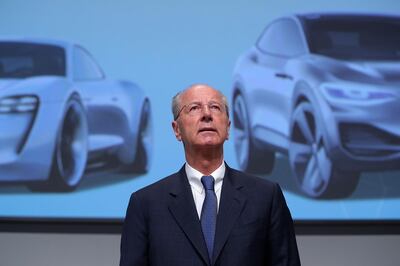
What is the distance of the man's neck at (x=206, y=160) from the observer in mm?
1502

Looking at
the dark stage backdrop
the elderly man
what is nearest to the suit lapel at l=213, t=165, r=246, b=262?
the elderly man

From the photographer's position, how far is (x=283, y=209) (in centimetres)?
152

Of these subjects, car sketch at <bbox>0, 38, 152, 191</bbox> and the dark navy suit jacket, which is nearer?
the dark navy suit jacket

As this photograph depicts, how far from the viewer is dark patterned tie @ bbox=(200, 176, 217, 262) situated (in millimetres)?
1432

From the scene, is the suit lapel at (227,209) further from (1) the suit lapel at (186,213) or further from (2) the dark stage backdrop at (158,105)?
(2) the dark stage backdrop at (158,105)

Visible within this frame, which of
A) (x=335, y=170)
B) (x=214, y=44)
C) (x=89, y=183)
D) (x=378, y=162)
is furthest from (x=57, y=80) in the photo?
(x=378, y=162)

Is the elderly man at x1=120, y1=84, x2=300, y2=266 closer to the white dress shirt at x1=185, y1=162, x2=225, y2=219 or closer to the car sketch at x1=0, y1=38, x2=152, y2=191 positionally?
the white dress shirt at x1=185, y1=162, x2=225, y2=219

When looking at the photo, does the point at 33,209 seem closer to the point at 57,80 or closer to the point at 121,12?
the point at 57,80

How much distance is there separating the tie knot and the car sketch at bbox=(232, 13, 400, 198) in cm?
191

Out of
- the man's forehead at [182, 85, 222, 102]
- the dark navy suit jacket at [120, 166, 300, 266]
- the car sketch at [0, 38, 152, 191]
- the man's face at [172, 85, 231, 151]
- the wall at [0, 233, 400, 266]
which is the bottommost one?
the wall at [0, 233, 400, 266]

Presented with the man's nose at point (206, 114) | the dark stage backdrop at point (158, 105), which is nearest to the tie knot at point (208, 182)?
the man's nose at point (206, 114)

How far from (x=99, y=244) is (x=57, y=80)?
3.20ft

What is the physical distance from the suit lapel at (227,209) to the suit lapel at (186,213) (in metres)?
0.04

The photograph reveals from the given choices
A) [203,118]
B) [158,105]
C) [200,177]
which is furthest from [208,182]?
[158,105]
